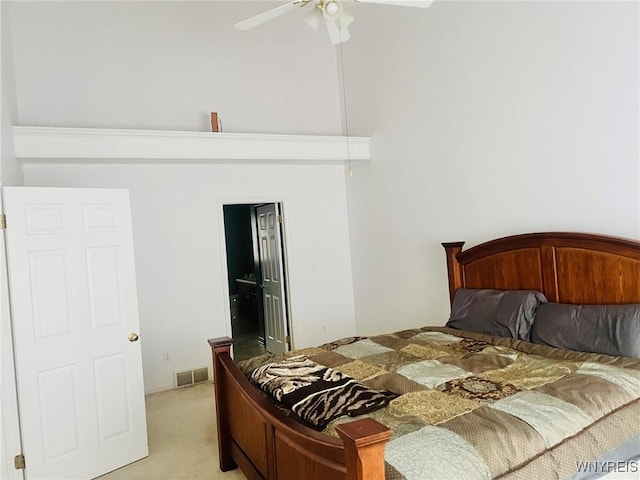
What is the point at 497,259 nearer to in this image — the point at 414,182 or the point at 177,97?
the point at 414,182

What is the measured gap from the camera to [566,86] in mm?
3312

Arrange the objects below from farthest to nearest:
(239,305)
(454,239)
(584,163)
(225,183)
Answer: (239,305) < (225,183) < (454,239) < (584,163)

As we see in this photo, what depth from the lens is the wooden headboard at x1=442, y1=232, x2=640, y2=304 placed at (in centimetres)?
294

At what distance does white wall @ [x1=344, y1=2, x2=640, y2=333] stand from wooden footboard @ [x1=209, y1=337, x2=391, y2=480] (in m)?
2.47

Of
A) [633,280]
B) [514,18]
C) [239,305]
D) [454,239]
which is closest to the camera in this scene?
[633,280]

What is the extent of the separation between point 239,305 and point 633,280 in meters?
6.99

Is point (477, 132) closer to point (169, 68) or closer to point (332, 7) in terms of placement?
point (332, 7)

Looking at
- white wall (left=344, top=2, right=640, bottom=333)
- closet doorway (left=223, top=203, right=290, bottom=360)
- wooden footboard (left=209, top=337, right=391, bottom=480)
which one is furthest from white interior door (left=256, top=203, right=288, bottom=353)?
wooden footboard (left=209, top=337, right=391, bottom=480)

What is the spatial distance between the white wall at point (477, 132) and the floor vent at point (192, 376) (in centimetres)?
208

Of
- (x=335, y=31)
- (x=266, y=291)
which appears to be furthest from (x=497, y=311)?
(x=266, y=291)

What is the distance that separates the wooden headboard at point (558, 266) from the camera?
294cm

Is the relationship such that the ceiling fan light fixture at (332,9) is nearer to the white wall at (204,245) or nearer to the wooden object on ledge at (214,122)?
the wooden object on ledge at (214,122)

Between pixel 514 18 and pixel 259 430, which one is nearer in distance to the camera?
pixel 259 430

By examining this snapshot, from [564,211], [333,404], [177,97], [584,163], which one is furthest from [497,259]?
[177,97]
